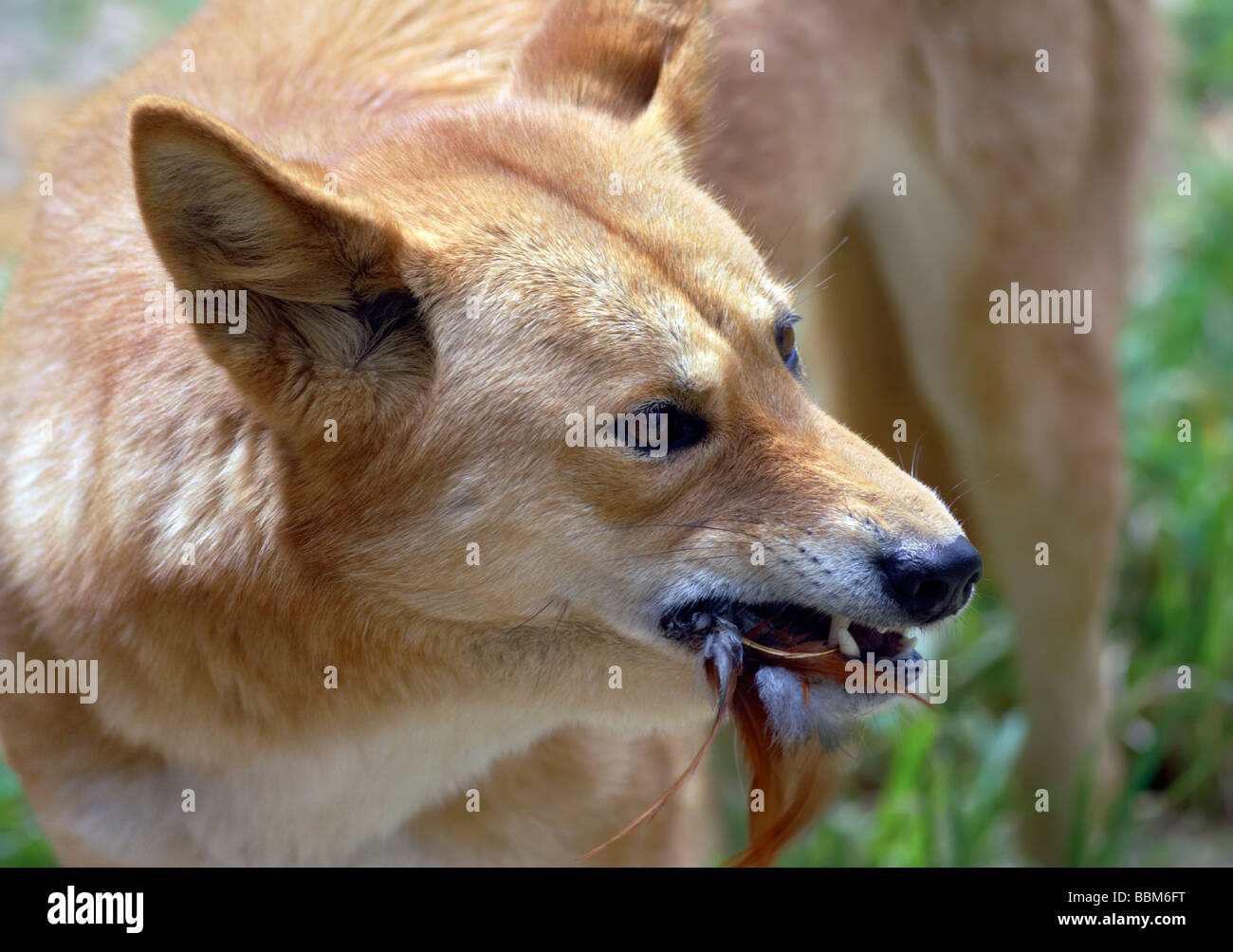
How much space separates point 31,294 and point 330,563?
3.23ft

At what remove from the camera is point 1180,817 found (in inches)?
192

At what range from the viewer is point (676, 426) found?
7.67 ft

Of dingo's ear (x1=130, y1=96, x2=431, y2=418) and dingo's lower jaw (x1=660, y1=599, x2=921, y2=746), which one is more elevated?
dingo's ear (x1=130, y1=96, x2=431, y2=418)

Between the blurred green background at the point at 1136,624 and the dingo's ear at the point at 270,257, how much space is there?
1.64m

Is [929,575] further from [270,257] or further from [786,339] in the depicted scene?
[270,257]

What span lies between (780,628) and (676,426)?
40 centimetres

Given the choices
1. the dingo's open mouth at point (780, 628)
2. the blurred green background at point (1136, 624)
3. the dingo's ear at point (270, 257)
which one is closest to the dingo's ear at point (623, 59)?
the dingo's ear at point (270, 257)

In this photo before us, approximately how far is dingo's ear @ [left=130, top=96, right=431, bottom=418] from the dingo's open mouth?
632mm

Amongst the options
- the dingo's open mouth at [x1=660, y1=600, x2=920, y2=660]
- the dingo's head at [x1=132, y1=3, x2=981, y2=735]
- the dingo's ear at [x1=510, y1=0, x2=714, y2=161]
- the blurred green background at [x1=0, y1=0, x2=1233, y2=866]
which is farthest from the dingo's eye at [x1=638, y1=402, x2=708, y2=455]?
the blurred green background at [x1=0, y1=0, x2=1233, y2=866]

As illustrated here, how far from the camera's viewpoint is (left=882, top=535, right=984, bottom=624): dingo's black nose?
2.24 meters

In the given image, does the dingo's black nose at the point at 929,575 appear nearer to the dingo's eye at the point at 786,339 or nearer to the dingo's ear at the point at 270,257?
the dingo's eye at the point at 786,339

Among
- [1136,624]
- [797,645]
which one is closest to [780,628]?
[797,645]

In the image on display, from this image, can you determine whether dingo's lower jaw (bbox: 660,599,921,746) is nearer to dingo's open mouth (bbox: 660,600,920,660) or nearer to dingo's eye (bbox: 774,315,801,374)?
dingo's open mouth (bbox: 660,600,920,660)

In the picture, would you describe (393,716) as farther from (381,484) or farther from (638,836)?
(638,836)
